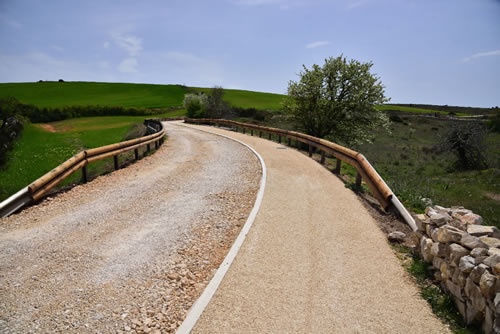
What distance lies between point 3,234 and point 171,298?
3.93m

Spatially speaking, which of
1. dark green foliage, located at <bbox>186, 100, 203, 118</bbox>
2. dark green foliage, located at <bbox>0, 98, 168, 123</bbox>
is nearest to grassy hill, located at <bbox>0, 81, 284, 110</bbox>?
Result: dark green foliage, located at <bbox>0, 98, 168, 123</bbox>

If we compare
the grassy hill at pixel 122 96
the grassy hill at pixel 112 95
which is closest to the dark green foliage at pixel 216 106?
the grassy hill at pixel 112 95

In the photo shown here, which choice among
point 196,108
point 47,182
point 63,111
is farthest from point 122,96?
point 47,182

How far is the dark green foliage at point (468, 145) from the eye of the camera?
18.5 meters

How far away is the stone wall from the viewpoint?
9.75 feet

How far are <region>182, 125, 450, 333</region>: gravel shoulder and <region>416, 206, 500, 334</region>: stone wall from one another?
39 centimetres

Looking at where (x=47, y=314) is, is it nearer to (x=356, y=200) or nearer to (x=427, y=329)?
(x=427, y=329)

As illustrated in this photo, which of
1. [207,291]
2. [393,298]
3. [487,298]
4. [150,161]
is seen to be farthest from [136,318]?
[150,161]

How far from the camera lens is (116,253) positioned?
4.84m

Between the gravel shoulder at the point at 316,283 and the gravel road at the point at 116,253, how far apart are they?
1.84ft

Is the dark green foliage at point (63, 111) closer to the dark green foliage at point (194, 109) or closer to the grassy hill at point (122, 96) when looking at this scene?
the grassy hill at point (122, 96)

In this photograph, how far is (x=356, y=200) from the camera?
772cm

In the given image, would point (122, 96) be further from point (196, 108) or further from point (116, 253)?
point (116, 253)

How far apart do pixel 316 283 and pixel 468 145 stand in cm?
1951
